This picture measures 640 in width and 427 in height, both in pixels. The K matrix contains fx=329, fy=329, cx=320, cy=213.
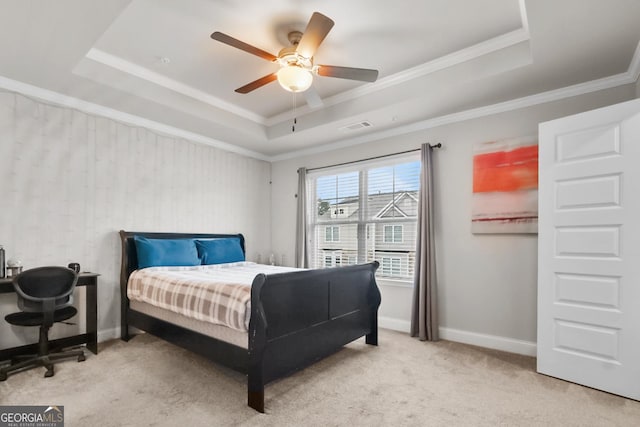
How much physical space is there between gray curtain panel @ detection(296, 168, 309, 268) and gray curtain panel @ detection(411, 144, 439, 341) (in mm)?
1813

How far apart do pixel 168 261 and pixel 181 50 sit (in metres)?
2.19

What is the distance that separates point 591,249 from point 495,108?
66.8 inches

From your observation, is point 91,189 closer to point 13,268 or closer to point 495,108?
point 13,268

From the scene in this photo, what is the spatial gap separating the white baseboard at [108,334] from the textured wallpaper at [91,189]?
A: 13mm

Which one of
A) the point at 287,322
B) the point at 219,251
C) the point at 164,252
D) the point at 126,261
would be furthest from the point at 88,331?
the point at 287,322

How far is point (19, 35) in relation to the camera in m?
2.37

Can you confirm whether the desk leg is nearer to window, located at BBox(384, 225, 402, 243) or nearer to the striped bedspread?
the striped bedspread

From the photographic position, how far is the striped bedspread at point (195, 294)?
2306 mm

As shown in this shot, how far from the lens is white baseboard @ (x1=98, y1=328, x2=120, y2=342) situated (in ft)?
11.7

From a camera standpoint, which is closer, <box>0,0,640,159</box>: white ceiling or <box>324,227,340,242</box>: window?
<box>0,0,640,159</box>: white ceiling

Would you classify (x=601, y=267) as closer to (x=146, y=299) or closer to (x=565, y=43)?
(x=565, y=43)

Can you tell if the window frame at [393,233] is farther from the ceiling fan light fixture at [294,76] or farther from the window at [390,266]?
the ceiling fan light fixture at [294,76]

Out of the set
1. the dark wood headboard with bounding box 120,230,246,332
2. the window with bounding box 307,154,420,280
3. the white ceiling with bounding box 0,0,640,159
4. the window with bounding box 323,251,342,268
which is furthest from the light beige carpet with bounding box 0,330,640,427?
the white ceiling with bounding box 0,0,640,159

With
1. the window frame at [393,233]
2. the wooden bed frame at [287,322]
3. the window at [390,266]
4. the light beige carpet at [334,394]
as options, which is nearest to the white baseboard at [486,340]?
the light beige carpet at [334,394]
